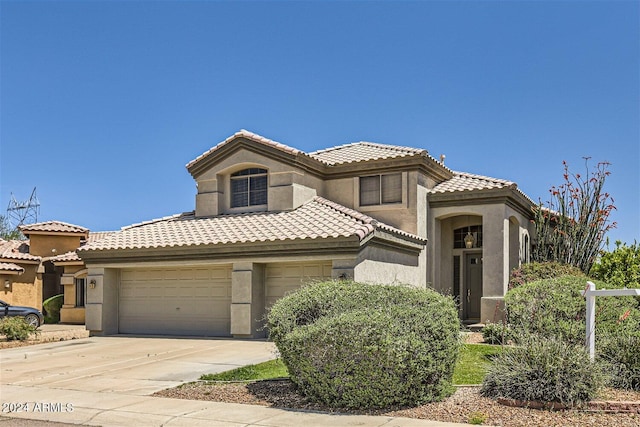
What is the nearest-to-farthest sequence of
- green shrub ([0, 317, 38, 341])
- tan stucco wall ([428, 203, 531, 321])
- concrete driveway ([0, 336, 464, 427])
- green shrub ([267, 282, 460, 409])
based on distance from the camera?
concrete driveway ([0, 336, 464, 427]) → green shrub ([267, 282, 460, 409]) → green shrub ([0, 317, 38, 341]) → tan stucco wall ([428, 203, 531, 321])

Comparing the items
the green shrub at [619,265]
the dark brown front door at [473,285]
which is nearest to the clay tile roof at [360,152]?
the dark brown front door at [473,285]

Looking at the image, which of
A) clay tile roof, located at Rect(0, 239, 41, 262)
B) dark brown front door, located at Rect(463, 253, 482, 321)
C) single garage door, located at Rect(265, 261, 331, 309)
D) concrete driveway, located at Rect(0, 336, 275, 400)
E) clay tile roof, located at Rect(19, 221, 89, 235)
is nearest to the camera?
concrete driveway, located at Rect(0, 336, 275, 400)

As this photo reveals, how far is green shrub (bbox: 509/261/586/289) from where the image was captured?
21.3 meters

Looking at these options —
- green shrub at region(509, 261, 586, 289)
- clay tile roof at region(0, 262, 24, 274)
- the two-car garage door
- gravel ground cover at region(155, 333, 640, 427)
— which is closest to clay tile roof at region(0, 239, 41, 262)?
clay tile roof at region(0, 262, 24, 274)

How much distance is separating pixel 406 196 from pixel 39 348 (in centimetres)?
1230

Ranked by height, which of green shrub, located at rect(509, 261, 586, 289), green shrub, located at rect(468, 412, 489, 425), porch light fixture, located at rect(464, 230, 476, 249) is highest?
porch light fixture, located at rect(464, 230, 476, 249)

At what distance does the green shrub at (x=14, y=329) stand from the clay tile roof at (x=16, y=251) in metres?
10.9

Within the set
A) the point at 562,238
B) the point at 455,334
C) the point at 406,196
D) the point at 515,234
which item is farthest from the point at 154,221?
the point at 455,334

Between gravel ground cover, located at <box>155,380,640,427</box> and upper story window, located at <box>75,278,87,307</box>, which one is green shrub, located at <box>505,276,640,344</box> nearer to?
gravel ground cover, located at <box>155,380,640,427</box>

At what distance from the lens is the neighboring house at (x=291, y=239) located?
66.9 ft

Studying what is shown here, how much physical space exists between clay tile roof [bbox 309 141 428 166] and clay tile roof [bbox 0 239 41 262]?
49.2 ft

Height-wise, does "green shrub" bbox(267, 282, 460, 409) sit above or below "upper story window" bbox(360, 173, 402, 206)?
below

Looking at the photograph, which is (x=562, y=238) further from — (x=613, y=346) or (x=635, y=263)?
(x=613, y=346)

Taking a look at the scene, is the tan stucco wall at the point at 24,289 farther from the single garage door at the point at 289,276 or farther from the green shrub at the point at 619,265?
the green shrub at the point at 619,265
